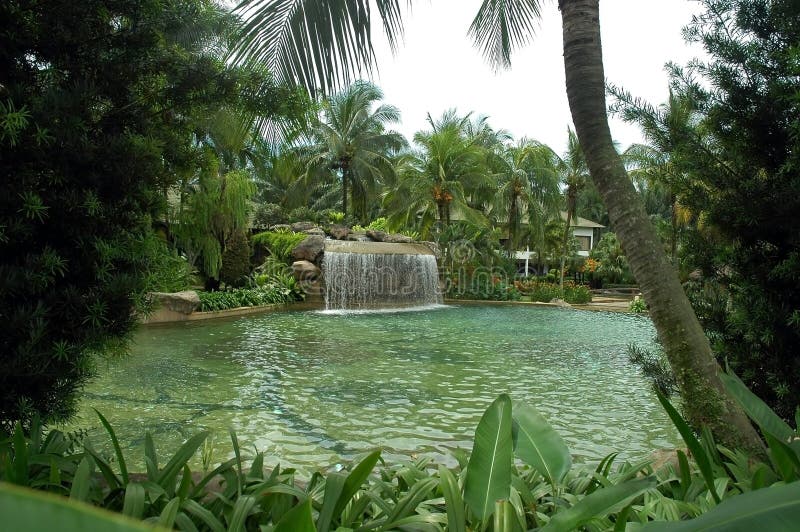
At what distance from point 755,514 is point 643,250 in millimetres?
2644

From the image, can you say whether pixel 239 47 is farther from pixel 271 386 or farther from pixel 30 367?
pixel 271 386

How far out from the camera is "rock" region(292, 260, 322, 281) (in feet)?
71.8

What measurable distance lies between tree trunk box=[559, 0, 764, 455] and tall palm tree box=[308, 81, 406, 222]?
93.0 ft

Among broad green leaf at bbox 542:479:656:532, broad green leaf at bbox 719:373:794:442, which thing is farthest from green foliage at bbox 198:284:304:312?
broad green leaf at bbox 542:479:656:532

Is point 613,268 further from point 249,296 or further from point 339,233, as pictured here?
point 249,296

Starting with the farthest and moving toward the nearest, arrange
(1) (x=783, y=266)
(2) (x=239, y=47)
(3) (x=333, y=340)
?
(3) (x=333, y=340)
(2) (x=239, y=47)
(1) (x=783, y=266)

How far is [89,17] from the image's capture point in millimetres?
3072

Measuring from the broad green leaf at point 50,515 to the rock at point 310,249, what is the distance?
74.2 ft

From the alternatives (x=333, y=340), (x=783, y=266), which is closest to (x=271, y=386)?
(x=333, y=340)

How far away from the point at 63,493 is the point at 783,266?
392 centimetres

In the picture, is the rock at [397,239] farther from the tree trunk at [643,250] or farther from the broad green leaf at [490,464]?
the broad green leaf at [490,464]

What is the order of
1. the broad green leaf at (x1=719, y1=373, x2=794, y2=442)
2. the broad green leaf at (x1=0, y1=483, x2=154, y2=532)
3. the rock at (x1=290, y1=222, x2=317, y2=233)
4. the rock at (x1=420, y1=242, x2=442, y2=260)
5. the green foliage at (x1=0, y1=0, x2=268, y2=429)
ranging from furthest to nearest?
the rock at (x1=290, y1=222, x2=317, y2=233)
the rock at (x1=420, y1=242, x2=442, y2=260)
the green foliage at (x1=0, y1=0, x2=268, y2=429)
the broad green leaf at (x1=719, y1=373, x2=794, y2=442)
the broad green leaf at (x1=0, y1=483, x2=154, y2=532)

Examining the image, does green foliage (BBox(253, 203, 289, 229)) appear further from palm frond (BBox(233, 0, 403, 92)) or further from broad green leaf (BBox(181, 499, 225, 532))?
broad green leaf (BBox(181, 499, 225, 532))

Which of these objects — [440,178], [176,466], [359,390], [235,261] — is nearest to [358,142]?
[440,178]
